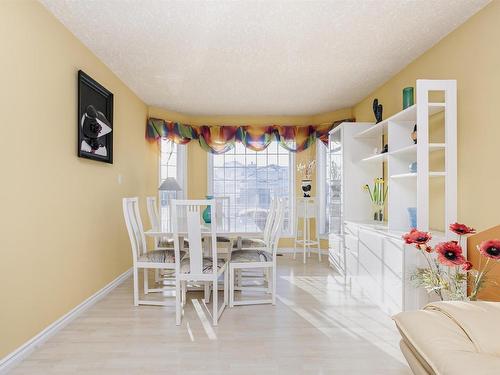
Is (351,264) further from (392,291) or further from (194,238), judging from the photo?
(194,238)

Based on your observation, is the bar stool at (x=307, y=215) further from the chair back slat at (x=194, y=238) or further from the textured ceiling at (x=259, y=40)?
the chair back slat at (x=194, y=238)

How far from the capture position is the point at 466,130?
2887 mm

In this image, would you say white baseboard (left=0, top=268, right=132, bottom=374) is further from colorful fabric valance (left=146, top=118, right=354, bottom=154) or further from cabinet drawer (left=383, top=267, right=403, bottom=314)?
colorful fabric valance (left=146, top=118, right=354, bottom=154)

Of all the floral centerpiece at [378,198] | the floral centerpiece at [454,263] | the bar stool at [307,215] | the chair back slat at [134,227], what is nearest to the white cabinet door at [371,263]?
the floral centerpiece at [454,263]

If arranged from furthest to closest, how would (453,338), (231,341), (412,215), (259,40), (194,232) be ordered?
(412,215) → (259,40) → (194,232) → (231,341) → (453,338)

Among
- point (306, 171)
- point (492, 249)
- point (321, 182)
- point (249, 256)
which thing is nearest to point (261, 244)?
point (249, 256)

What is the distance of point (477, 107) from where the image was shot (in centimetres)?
275

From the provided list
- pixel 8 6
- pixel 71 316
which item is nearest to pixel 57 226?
pixel 71 316

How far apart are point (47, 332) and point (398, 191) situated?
11.1ft

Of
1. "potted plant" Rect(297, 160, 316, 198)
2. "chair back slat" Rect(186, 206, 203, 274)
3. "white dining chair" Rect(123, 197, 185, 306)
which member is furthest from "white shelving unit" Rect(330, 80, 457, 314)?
"white dining chair" Rect(123, 197, 185, 306)

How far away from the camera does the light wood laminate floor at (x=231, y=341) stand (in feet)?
7.39

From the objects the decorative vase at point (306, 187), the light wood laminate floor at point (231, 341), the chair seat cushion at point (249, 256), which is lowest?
the light wood laminate floor at point (231, 341)

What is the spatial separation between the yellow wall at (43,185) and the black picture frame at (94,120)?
0.08 meters

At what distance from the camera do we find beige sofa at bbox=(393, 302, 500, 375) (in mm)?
1253
